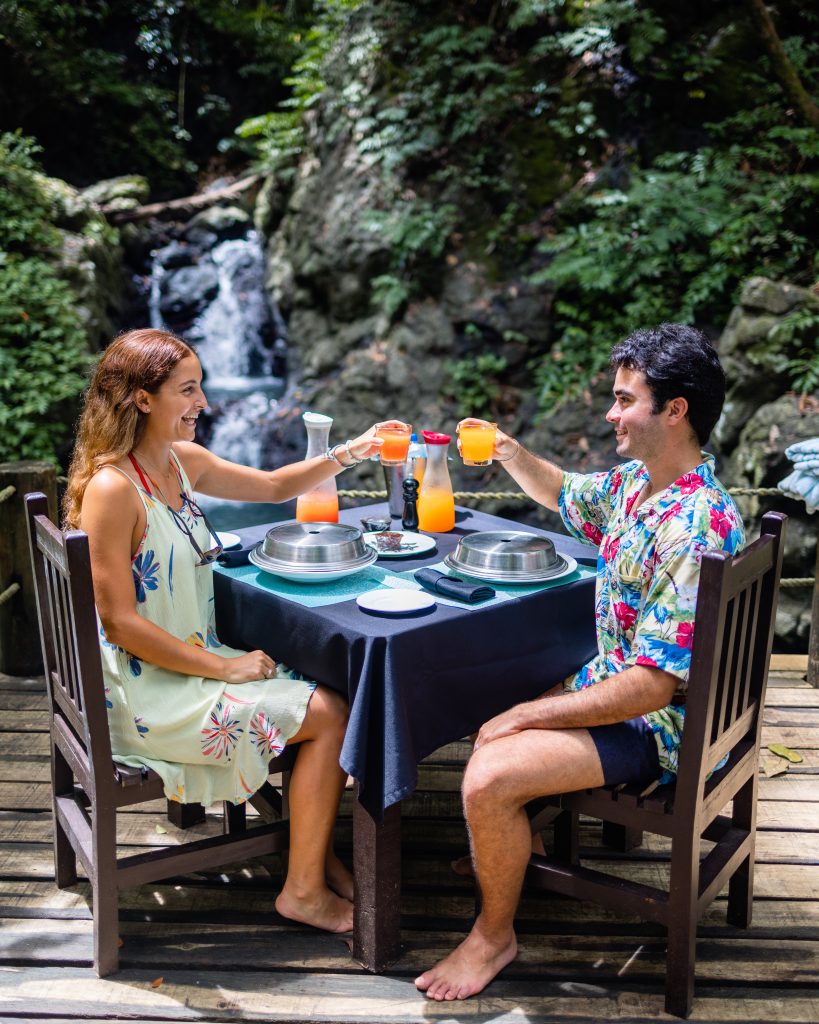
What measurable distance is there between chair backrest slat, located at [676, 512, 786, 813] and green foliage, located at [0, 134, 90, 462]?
20.0 feet

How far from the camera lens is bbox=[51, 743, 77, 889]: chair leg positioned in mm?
2641

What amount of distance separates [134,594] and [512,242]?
6.63m

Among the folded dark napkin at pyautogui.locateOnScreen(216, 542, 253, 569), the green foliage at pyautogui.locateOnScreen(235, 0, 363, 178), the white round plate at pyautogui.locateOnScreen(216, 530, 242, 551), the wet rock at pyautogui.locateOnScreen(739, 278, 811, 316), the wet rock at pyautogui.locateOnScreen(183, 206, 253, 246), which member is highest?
the green foliage at pyautogui.locateOnScreen(235, 0, 363, 178)

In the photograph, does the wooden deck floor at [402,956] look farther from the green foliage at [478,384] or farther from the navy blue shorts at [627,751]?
the green foliage at [478,384]

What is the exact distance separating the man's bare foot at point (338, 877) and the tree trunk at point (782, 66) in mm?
6580

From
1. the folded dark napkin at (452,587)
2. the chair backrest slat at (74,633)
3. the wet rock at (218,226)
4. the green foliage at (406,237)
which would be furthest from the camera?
the wet rock at (218,226)

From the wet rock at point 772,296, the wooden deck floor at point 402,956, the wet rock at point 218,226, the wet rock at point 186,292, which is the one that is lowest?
the wooden deck floor at point 402,956

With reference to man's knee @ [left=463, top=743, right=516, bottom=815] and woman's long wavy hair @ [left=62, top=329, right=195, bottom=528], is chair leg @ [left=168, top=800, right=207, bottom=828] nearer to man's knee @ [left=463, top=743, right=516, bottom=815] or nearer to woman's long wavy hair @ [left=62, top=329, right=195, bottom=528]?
woman's long wavy hair @ [left=62, top=329, right=195, bottom=528]

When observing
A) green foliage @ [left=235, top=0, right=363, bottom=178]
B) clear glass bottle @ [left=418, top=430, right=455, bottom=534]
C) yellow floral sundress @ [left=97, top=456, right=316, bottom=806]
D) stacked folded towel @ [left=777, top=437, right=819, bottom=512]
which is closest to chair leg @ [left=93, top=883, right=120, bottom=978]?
yellow floral sundress @ [left=97, top=456, right=316, bottom=806]

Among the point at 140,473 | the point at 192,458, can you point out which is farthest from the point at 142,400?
the point at 192,458

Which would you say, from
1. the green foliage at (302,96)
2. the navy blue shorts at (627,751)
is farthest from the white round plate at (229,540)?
the green foliage at (302,96)

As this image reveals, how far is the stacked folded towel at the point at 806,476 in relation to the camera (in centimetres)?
346

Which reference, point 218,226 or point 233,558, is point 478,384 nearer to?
point 218,226

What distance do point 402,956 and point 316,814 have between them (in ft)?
1.32
